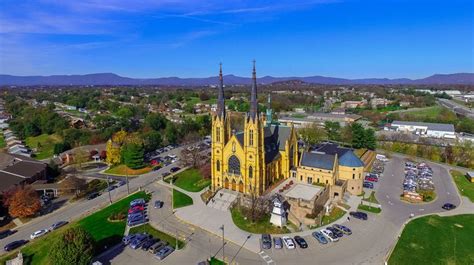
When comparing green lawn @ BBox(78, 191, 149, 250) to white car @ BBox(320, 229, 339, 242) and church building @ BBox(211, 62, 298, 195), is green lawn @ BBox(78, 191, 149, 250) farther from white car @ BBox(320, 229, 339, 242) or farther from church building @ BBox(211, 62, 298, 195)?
white car @ BBox(320, 229, 339, 242)

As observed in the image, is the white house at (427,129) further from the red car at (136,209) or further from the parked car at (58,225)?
the parked car at (58,225)

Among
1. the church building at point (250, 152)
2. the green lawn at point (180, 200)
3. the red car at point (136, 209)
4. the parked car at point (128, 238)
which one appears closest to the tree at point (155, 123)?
the green lawn at point (180, 200)

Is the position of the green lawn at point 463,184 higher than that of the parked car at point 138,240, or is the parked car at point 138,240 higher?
the parked car at point 138,240

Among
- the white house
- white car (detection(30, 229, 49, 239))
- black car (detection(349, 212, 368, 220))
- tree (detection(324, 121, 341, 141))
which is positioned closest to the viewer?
white car (detection(30, 229, 49, 239))

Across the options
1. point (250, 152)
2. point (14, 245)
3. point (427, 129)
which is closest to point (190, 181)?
point (250, 152)

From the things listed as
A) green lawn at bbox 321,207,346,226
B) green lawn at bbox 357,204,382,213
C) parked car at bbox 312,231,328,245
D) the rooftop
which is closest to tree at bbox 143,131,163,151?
the rooftop

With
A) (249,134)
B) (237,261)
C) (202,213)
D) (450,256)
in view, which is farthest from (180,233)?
(450,256)
